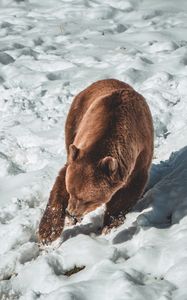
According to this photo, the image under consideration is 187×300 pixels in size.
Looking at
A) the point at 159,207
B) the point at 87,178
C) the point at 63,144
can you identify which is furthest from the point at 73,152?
the point at 63,144

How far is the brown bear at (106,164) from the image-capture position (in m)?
5.05

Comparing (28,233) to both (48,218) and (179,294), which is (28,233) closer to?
(48,218)

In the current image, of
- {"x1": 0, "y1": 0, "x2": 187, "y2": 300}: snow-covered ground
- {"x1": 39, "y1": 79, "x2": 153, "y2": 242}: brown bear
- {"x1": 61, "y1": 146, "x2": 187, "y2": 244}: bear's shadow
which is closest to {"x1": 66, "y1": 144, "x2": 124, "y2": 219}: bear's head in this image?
{"x1": 39, "y1": 79, "x2": 153, "y2": 242}: brown bear

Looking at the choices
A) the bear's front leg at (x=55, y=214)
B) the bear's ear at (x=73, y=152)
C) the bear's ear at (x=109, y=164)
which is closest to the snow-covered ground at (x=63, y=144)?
the bear's front leg at (x=55, y=214)

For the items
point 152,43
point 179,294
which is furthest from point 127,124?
point 152,43

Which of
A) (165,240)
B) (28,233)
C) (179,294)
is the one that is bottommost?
(28,233)

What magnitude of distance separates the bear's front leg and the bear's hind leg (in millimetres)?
430

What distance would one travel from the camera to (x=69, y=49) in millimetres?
11797

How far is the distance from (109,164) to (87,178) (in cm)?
22

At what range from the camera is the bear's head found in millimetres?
5008

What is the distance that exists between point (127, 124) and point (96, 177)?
757mm

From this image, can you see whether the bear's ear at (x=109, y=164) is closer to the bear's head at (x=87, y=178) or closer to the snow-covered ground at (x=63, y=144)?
the bear's head at (x=87, y=178)

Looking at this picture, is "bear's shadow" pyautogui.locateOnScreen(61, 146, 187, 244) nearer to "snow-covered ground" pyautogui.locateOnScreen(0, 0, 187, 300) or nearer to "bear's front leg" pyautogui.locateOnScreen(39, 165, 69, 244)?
"snow-covered ground" pyautogui.locateOnScreen(0, 0, 187, 300)

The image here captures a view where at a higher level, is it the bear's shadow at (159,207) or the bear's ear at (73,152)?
the bear's ear at (73,152)
